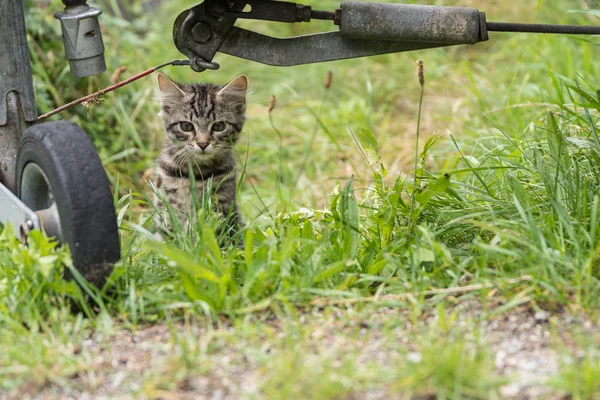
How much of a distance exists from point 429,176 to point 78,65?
4.47ft

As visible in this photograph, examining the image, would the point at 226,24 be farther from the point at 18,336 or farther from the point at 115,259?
the point at 18,336

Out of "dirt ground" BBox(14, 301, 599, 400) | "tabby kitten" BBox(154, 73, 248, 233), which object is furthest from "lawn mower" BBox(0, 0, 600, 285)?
"tabby kitten" BBox(154, 73, 248, 233)

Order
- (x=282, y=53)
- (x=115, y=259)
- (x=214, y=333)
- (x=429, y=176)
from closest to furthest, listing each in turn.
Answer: (x=214, y=333) < (x=115, y=259) < (x=282, y=53) < (x=429, y=176)

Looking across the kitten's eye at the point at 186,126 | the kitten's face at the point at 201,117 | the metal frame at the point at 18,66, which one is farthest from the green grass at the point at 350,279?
the kitten's eye at the point at 186,126

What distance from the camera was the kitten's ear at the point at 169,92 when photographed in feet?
13.1

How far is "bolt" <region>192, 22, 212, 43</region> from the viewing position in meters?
2.89

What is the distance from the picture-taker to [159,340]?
2.38m

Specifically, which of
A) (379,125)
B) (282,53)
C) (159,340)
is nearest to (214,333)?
(159,340)

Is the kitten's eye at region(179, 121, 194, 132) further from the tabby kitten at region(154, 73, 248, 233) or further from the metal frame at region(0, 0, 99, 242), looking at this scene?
the metal frame at region(0, 0, 99, 242)

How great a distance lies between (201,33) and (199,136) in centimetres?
106

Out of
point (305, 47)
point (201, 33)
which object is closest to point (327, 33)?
point (305, 47)

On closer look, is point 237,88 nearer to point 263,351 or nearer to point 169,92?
point 169,92

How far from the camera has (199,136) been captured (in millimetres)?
3904

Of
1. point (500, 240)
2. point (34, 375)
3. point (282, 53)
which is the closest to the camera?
point (34, 375)
